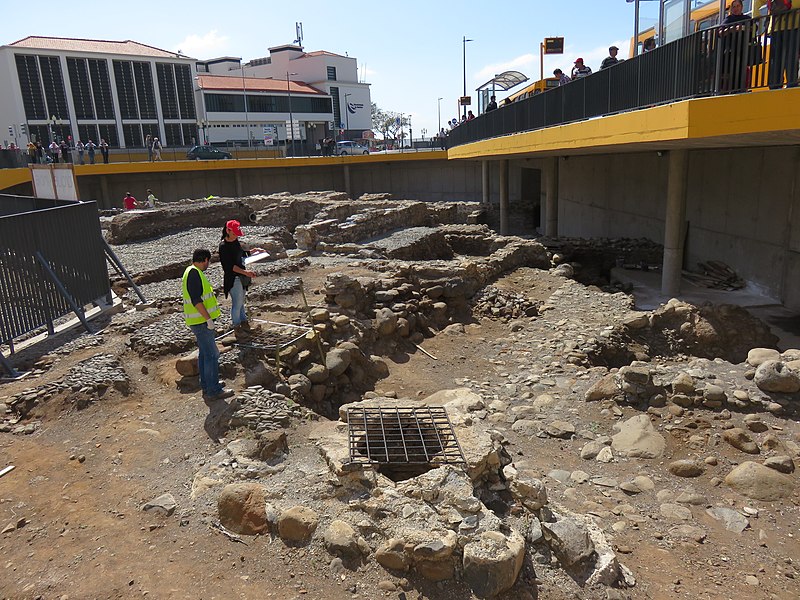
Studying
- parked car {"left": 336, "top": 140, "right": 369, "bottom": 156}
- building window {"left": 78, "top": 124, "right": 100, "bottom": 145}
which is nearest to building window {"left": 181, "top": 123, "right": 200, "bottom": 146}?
Answer: building window {"left": 78, "top": 124, "right": 100, "bottom": 145}

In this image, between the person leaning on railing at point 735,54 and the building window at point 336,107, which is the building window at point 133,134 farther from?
the person leaning on railing at point 735,54

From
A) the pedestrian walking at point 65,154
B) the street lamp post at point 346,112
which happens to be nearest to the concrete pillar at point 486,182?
the pedestrian walking at point 65,154

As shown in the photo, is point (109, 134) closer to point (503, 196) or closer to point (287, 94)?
point (287, 94)

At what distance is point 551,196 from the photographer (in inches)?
840

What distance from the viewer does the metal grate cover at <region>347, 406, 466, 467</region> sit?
4977 mm

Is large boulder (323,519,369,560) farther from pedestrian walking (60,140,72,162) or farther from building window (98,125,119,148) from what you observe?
building window (98,125,119,148)

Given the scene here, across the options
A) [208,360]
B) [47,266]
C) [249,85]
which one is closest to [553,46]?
[47,266]

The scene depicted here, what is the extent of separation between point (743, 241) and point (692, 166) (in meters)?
2.56

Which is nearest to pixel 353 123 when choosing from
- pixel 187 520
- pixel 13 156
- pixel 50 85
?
pixel 50 85

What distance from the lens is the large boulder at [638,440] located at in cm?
657

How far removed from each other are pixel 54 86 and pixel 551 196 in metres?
37.4

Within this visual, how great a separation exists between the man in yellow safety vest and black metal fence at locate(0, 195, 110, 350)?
305 cm

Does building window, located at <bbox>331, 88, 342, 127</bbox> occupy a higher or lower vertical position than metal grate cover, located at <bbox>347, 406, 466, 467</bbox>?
higher

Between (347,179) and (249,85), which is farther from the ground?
(249,85)
